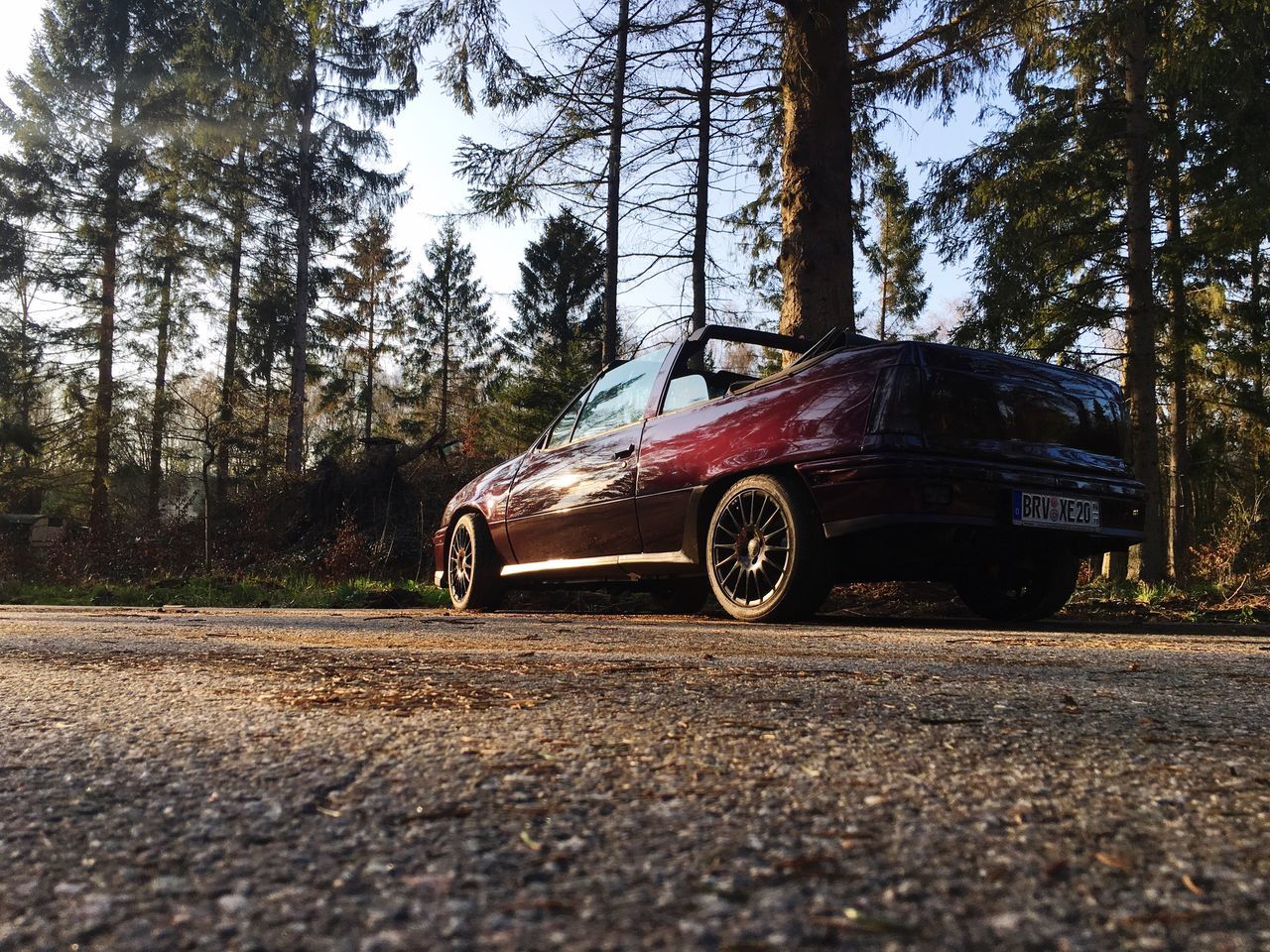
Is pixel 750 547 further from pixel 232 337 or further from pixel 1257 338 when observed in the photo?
pixel 232 337

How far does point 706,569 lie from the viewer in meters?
5.24

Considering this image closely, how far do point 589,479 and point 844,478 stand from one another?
2.01 m

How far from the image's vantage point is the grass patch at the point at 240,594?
9.04 m

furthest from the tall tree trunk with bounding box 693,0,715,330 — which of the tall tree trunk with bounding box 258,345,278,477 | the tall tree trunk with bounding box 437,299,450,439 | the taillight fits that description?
the tall tree trunk with bounding box 437,299,450,439

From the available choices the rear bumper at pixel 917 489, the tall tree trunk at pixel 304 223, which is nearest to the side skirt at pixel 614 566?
the rear bumper at pixel 917 489

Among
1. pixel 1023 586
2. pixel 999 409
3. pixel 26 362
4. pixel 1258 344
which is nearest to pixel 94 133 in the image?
pixel 26 362

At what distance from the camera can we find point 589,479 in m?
5.96

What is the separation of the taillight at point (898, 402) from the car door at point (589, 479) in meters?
1.67

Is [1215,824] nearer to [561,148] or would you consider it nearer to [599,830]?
[599,830]

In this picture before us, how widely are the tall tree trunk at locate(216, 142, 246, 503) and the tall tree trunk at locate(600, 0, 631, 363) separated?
32.4ft

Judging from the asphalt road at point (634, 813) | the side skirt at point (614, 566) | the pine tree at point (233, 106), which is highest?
the pine tree at point (233, 106)

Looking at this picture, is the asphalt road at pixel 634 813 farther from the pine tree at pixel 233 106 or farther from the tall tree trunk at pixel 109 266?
the tall tree trunk at pixel 109 266

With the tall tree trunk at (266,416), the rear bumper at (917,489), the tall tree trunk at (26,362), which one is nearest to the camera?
the rear bumper at (917,489)

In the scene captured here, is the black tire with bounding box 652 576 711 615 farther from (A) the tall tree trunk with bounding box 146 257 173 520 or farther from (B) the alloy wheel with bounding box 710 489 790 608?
(A) the tall tree trunk with bounding box 146 257 173 520
